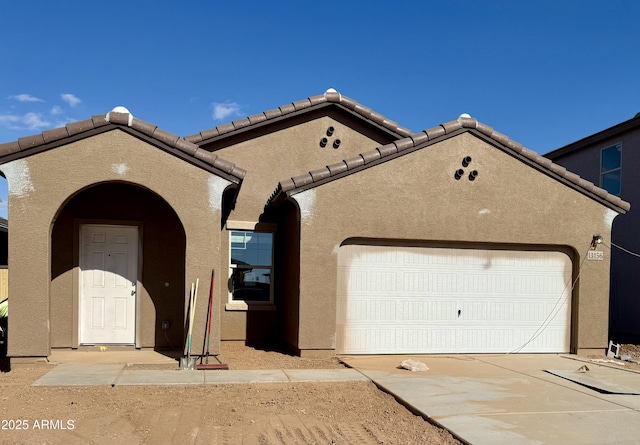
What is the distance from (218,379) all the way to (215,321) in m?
1.33

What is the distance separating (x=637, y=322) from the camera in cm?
1404

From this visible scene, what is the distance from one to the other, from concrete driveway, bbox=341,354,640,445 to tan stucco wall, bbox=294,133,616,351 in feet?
4.37

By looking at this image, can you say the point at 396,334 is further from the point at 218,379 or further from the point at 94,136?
the point at 94,136

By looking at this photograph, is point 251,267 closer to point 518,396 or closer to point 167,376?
point 167,376

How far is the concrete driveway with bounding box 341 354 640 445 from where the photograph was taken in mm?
5855

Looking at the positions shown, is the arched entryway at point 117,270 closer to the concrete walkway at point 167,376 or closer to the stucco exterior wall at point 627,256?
the concrete walkway at point 167,376

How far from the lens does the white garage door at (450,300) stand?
10477 millimetres

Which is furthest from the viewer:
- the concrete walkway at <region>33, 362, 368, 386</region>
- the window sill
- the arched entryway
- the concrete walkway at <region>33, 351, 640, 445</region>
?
the window sill

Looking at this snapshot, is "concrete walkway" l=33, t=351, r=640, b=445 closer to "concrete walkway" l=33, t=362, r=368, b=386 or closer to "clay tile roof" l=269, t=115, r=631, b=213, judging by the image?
"concrete walkway" l=33, t=362, r=368, b=386

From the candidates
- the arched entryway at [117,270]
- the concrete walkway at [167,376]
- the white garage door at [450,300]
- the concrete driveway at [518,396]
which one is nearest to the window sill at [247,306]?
the arched entryway at [117,270]

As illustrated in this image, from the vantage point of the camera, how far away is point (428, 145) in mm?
10578

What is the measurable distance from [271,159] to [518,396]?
707cm

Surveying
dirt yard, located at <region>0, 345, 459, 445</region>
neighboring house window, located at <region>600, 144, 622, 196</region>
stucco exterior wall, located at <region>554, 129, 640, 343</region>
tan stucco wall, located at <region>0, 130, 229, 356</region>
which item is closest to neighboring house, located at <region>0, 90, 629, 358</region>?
tan stucco wall, located at <region>0, 130, 229, 356</region>

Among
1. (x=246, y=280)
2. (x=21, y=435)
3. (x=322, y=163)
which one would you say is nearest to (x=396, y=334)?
(x=246, y=280)
